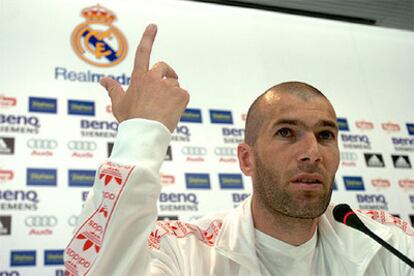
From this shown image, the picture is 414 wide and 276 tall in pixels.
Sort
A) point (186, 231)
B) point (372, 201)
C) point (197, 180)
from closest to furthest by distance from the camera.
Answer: point (186, 231)
point (197, 180)
point (372, 201)

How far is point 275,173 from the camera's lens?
1.45 m

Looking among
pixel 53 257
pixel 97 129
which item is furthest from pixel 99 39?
pixel 53 257

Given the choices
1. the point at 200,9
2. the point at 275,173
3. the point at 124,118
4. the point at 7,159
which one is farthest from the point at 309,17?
the point at 124,118

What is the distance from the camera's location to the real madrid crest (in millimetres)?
3379

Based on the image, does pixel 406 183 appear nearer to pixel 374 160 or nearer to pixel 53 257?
pixel 374 160

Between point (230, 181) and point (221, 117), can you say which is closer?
point (230, 181)

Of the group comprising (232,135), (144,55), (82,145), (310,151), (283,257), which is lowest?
(283,257)

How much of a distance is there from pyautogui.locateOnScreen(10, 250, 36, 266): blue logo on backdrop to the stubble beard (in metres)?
1.70

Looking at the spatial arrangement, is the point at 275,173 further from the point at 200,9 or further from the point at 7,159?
the point at 200,9

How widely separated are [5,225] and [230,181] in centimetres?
148

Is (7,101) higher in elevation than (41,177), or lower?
higher

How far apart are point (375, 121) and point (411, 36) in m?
1.14

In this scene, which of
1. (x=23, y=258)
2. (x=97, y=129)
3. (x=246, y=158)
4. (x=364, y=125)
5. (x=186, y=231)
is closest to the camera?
(x=186, y=231)

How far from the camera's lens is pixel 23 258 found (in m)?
2.66
